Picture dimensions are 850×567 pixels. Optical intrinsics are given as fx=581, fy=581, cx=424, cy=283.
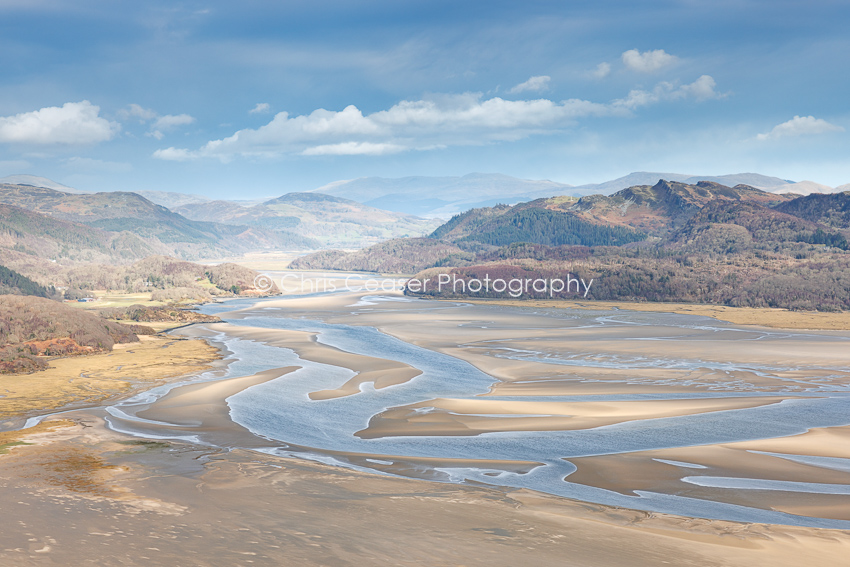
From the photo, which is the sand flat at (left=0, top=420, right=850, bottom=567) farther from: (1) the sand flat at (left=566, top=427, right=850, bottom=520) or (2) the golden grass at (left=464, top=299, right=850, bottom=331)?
(2) the golden grass at (left=464, top=299, right=850, bottom=331)

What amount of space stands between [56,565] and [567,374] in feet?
110

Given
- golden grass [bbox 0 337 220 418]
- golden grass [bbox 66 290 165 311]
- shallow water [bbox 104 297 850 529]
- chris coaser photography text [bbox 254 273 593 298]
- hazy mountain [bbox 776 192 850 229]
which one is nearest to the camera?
shallow water [bbox 104 297 850 529]

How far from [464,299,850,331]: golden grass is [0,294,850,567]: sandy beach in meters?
34.5

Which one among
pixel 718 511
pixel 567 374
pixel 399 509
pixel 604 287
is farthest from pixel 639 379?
pixel 604 287

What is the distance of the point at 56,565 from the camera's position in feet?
36.5

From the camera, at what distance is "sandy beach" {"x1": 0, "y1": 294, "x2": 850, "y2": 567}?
504 inches

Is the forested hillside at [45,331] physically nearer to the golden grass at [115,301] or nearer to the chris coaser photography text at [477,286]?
the golden grass at [115,301]

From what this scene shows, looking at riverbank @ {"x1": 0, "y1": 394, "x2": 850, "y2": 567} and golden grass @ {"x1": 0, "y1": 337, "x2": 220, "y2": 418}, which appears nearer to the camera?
riverbank @ {"x1": 0, "y1": 394, "x2": 850, "y2": 567}

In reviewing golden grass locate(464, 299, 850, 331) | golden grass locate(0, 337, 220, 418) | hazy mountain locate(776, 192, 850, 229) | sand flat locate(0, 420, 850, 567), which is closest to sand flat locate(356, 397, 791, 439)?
sand flat locate(0, 420, 850, 567)

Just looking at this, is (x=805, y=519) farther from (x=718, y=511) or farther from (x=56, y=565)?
(x=56, y=565)

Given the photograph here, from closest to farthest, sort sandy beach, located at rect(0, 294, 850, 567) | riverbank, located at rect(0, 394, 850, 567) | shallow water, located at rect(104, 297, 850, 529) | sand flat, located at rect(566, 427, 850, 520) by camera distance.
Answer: riverbank, located at rect(0, 394, 850, 567) → sandy beach, located at rect(0, 294, 850, 567) → sand flat, located at rect(566, 427, 850, 520) → shallow water, located at rect(104, 297, 850, 529)

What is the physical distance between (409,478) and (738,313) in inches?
3289

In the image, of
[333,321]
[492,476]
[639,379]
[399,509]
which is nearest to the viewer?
[399,509]

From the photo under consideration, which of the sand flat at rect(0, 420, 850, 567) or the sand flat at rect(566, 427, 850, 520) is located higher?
the sand flat at rect(0, 420, 850, 567)
